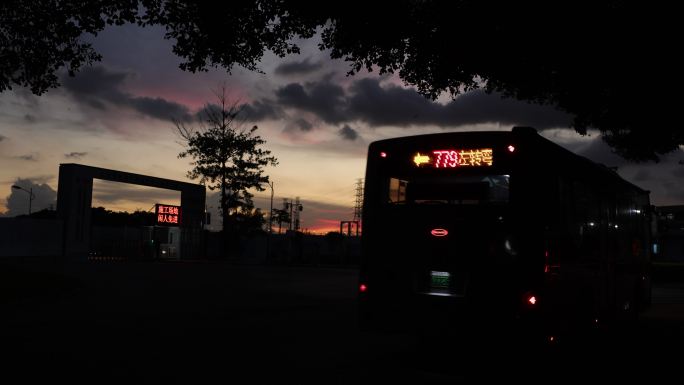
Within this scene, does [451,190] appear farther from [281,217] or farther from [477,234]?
[281,217]

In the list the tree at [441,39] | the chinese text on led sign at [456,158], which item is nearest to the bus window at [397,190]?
the chinese text on led sign at [456,158]

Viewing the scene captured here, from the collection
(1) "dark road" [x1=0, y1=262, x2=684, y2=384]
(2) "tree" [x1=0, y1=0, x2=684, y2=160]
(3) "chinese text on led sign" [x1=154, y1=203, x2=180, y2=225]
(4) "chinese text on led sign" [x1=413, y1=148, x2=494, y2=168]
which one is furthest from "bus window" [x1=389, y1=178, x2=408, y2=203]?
(3) "chinese text on led sign" [x1=154, y1=203, x2=180, y2=225]

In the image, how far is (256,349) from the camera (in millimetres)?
9680

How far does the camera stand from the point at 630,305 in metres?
13.2

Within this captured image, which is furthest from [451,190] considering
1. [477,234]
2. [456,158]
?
[477,234]

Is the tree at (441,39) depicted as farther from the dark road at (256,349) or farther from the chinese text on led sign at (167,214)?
the chinese text on led sign at (167,214)

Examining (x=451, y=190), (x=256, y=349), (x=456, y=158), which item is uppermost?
(x=456, y=158)

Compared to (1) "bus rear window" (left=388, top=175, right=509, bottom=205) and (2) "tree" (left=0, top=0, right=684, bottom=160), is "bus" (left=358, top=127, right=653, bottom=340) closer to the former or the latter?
(1) "bus rear window" (left=388, top=175, right=509, bottom=205)

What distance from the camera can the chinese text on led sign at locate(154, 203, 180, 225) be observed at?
53219mm

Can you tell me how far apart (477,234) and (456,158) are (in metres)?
1.05

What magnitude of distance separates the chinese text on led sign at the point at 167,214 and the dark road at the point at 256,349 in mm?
37460

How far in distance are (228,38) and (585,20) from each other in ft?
25.0

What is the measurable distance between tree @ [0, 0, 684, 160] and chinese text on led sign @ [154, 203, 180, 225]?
3863 centimetres

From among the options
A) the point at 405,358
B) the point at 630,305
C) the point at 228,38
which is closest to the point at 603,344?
the point at 630,305
